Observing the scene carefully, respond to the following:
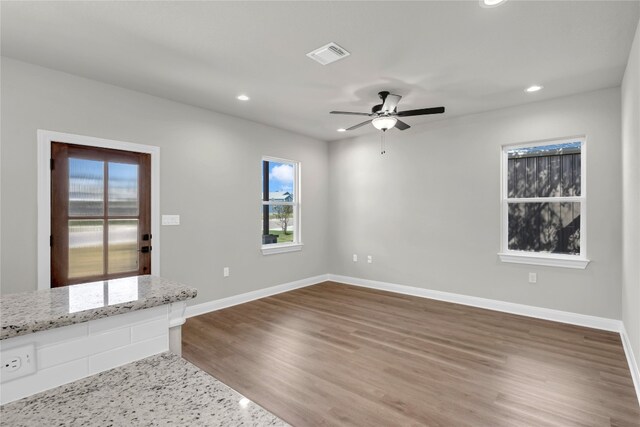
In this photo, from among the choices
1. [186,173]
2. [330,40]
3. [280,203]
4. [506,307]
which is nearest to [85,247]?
[186,173]

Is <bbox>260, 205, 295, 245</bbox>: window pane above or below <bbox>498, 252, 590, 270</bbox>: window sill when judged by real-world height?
above

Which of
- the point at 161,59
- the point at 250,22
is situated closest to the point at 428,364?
the point at 250,22

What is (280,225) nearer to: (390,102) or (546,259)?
(390,102)

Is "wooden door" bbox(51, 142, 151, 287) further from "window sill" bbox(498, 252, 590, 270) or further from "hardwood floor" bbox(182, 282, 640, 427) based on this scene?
"window sill" bbox(498, 252, 590, 270)

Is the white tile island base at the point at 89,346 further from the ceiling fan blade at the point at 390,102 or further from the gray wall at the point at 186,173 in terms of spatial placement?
the ceiling fan blade at the point at 390,102

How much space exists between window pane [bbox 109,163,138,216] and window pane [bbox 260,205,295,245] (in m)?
2.11

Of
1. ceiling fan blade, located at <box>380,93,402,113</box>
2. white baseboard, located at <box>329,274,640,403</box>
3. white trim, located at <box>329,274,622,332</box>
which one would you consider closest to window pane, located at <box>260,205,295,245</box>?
white trim, located at <box>329,274,622,332</box>

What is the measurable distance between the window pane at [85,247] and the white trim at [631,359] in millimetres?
4891

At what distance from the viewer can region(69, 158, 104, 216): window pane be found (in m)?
3.34

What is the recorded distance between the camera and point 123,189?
3.71 metres

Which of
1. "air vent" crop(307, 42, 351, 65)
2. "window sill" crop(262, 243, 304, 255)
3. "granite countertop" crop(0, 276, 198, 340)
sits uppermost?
"air vent" crop(307, 42, 351, 65)

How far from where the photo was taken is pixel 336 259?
6.30m

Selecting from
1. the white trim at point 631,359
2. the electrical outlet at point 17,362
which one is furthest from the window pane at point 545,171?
the electrical outlet at point 17,362

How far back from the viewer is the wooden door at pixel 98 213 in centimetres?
325
